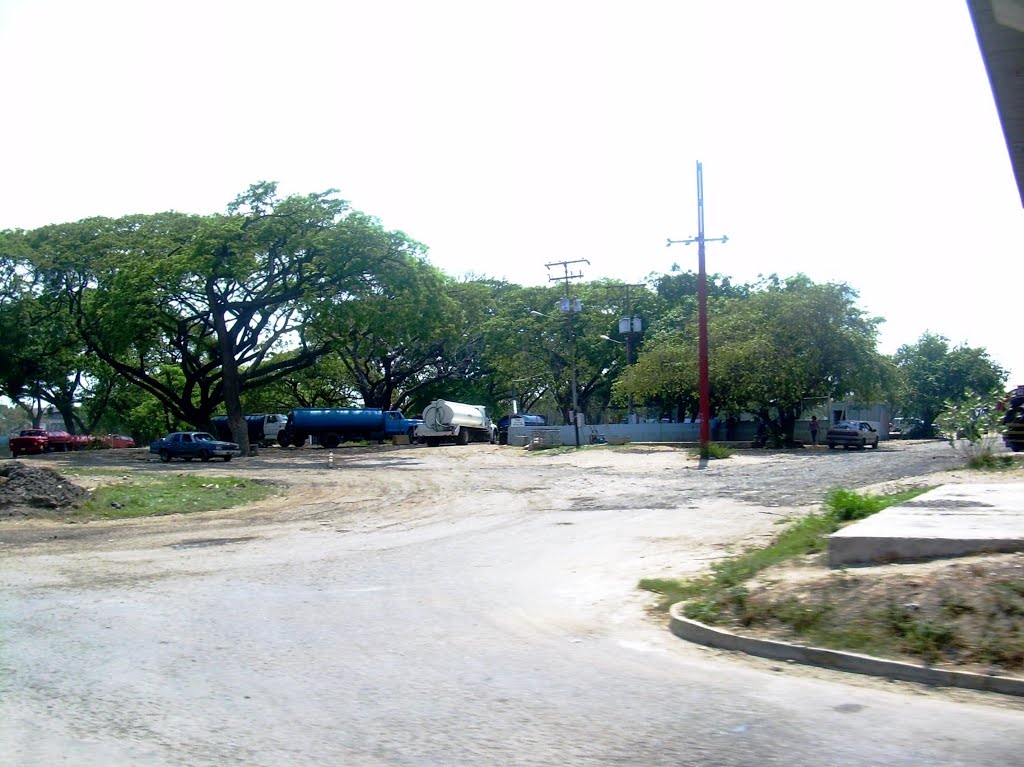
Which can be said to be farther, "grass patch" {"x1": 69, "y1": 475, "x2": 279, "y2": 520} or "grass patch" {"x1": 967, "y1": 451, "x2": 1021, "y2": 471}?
"grass patch" {"x1": 967, "y1": 451, "x2": 1021, "y2": 471}

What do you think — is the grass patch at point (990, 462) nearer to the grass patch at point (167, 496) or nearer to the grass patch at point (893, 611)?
the grass patch at point (893, 611)

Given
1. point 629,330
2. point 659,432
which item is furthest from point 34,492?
point 659,432

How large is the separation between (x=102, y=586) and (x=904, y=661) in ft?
28.9

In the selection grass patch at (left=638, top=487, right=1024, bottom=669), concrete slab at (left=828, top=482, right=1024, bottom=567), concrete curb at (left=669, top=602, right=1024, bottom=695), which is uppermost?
concrete slab at (left=828, top=482, right=1024, bottom=567)

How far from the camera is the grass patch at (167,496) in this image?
1991cm

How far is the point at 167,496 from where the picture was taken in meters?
22.2

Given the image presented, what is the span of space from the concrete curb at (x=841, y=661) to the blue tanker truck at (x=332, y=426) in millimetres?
50415

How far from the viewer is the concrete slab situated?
895 cm

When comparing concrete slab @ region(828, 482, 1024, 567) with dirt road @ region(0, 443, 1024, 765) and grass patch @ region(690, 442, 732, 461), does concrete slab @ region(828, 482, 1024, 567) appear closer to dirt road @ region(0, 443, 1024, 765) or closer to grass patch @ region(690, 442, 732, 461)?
dirt road @ region(0, 443, 1024, 765)

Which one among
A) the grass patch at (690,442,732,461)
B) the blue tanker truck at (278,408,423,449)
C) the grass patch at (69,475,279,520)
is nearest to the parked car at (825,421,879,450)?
the grass patch at (690,442,732,461)

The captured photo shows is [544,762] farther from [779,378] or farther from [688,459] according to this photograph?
[779,378]

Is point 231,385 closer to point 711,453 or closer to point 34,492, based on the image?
point 711,453

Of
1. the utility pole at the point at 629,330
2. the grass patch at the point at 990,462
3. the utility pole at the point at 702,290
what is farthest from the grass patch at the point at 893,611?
the utility pole at the point at 629,330

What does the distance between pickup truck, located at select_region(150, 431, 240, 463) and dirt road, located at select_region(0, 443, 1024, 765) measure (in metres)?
25.2
